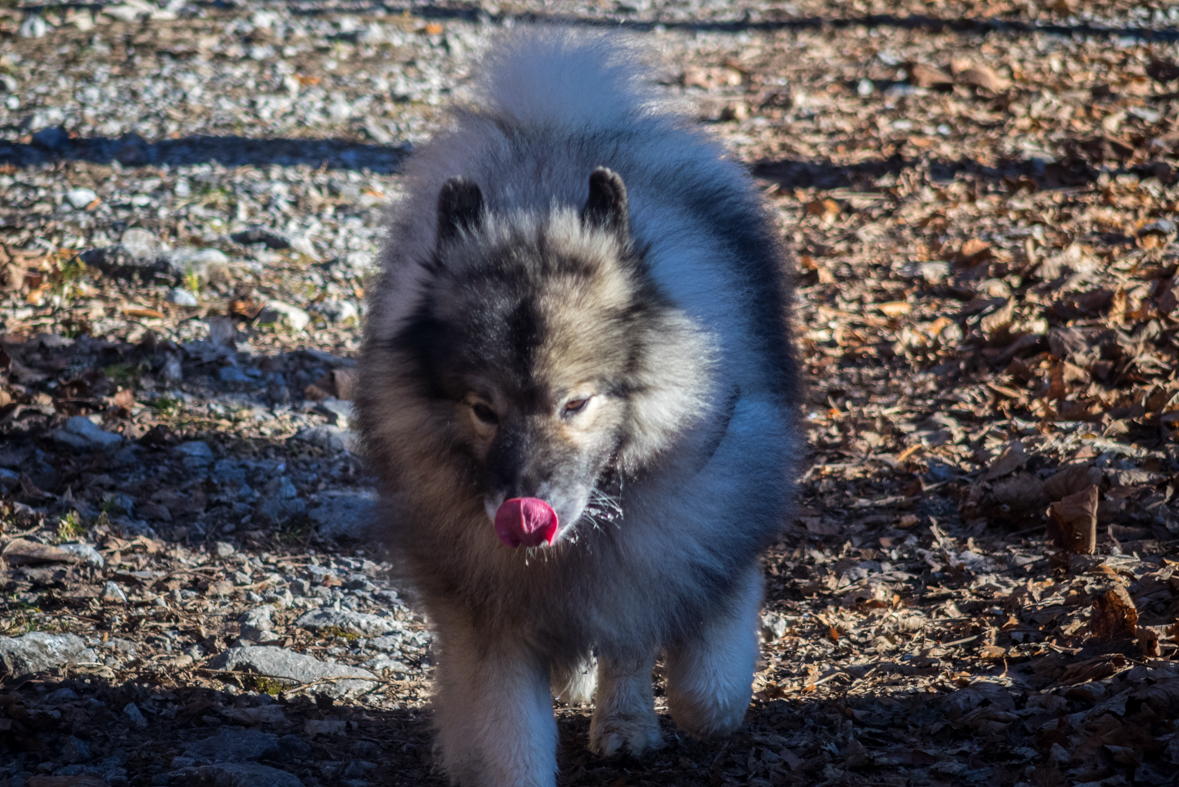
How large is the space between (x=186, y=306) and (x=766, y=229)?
3911 mm

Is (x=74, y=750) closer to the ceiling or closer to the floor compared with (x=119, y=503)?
closer to the ceiling

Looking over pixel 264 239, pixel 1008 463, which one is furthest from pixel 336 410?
pixel 1008 463

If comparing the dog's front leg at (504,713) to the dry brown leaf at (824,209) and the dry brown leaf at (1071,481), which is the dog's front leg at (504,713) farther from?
the dry brown leaf at (824,209)

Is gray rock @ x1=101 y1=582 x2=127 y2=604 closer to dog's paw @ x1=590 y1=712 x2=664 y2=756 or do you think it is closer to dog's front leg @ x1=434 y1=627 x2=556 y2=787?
dog's front leg @ x1=434 y1=627 x2=556 y2=787

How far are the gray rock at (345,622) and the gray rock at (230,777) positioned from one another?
1.03m

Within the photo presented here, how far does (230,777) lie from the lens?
111 inches

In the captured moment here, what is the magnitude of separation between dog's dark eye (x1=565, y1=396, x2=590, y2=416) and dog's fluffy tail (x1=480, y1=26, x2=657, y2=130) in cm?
103

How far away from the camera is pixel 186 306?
6062 mm

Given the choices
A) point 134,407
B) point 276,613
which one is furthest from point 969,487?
point 134,407

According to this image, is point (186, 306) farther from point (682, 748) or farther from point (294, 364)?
point (682, 748)

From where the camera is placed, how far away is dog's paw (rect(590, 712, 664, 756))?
3.23m

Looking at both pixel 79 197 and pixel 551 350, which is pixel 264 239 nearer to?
pixel 79 197

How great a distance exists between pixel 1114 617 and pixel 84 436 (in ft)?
13.8

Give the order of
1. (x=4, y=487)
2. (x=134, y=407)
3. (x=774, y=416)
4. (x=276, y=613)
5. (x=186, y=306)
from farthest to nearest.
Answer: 1. (x=186, y=306)
2. (x=134, y=407)
3. (x=4, y=487)
4. (x=276, y=613)
5. (x=774, y=416)
